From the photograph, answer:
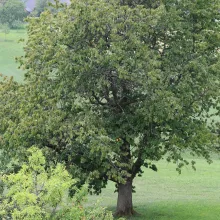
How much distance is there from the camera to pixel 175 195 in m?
35.7

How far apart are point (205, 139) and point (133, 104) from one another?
366 centimetres

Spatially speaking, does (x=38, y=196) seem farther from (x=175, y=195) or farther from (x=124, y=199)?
(x=175, y=195)

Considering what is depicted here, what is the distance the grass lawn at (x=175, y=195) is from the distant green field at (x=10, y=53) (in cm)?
4515

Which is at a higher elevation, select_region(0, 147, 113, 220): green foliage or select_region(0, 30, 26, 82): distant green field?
select_region(0, 30, 26, 82): distant green field

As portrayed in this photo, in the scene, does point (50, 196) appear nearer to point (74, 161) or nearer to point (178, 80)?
point (74, 161)

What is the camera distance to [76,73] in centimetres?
2194

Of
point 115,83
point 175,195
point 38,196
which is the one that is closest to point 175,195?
point 175,195

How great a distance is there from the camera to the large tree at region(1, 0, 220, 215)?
21578 mm

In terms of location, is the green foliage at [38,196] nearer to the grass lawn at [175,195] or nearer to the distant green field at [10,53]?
the grass lawn at [175,195]

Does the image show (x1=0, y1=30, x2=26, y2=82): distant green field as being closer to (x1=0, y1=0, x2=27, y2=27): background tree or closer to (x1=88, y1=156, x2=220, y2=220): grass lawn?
(x1=0, y1=0, x2=27, y2=27): background tree

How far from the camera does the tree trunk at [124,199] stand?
26188 mm

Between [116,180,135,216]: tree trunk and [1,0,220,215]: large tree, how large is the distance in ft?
5.54

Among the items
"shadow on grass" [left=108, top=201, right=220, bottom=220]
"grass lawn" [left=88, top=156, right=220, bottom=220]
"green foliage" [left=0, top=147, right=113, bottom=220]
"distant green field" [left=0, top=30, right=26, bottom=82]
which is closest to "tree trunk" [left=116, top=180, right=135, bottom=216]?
"shadow on grass" [left=108, top=201, right=220, bottom=220]

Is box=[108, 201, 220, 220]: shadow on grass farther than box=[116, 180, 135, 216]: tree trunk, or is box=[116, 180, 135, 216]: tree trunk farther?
box=[108, 201, 220, 220]: shadow on grass
